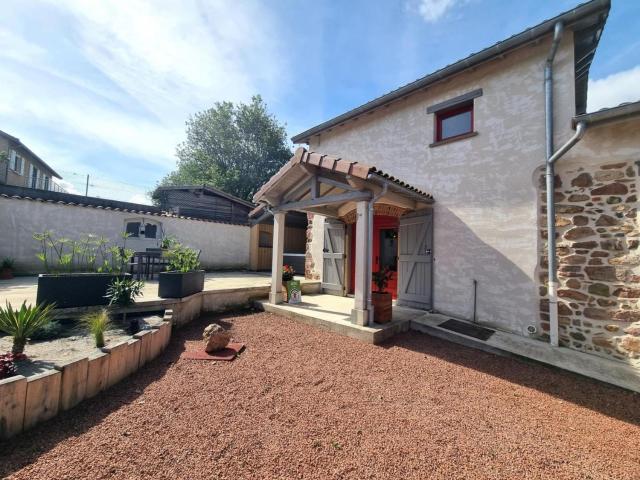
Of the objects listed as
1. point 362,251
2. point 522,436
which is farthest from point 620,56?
point 522,436

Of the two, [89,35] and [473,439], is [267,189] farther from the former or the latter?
[473,439]

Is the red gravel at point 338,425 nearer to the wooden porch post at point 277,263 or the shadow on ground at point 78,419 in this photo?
the shadow on ground at point 78,419

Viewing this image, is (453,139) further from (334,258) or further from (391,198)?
(334,258)

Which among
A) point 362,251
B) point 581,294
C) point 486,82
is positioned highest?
point 486,82

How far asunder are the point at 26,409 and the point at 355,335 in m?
3.62

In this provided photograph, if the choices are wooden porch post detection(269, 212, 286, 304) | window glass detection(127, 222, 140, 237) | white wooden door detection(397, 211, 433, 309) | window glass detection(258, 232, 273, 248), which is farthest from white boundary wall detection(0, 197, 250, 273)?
white wooden door detection(397, 211, 433, 309)

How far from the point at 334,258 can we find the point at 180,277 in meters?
4.02

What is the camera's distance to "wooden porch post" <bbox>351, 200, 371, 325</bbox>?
4355 mm

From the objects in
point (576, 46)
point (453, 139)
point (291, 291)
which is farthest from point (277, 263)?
point (576, 46)

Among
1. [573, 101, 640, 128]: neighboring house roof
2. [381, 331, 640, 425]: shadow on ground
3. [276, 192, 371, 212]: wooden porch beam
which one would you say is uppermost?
[573, 101, 640, 128]: neighboring house roof

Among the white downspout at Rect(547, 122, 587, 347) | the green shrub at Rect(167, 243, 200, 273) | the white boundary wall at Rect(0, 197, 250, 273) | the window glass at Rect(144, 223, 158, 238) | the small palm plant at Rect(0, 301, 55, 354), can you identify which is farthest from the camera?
the window glass at Rect(144, 223, 158, 238)

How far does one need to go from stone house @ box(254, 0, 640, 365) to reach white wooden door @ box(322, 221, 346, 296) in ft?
2.99

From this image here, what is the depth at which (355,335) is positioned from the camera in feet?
13.8

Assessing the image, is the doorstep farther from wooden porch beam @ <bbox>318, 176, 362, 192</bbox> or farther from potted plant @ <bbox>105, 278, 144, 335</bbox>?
potted plant @ <bbox>105, 278, 144, 335</bbox>
